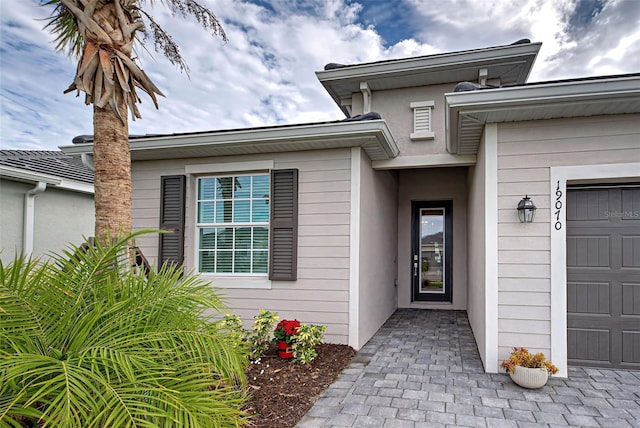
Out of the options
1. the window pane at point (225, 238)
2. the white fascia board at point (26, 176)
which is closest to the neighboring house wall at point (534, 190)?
the window pane at point (225, 238)

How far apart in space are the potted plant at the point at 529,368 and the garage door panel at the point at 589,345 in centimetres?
54

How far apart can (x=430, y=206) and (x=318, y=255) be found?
3635 mm

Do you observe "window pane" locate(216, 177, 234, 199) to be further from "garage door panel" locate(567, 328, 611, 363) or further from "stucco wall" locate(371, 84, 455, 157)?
"garage door panel" locate(567, 328, 611, 363)

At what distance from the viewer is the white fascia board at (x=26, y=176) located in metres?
6.38

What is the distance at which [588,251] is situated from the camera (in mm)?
3859

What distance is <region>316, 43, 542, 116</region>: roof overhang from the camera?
556cm

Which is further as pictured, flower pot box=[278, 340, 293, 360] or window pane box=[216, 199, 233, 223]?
window pane box=[216, 199, 233, 223]

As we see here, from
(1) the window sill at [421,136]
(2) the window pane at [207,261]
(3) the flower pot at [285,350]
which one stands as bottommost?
(3) the flower pot at [285,350]

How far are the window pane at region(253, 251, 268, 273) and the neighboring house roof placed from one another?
446cm

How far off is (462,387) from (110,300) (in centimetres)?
308

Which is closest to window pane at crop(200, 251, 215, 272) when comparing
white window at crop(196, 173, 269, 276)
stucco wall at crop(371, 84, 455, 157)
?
white window at crop(196, 173, 269, 276)

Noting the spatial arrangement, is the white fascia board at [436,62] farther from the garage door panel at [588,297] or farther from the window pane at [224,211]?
the garage door panel at [588,297]

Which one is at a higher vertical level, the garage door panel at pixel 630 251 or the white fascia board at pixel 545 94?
the white fascia board at pixel 545 94

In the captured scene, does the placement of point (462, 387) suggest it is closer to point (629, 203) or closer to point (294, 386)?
point (294, 386)
